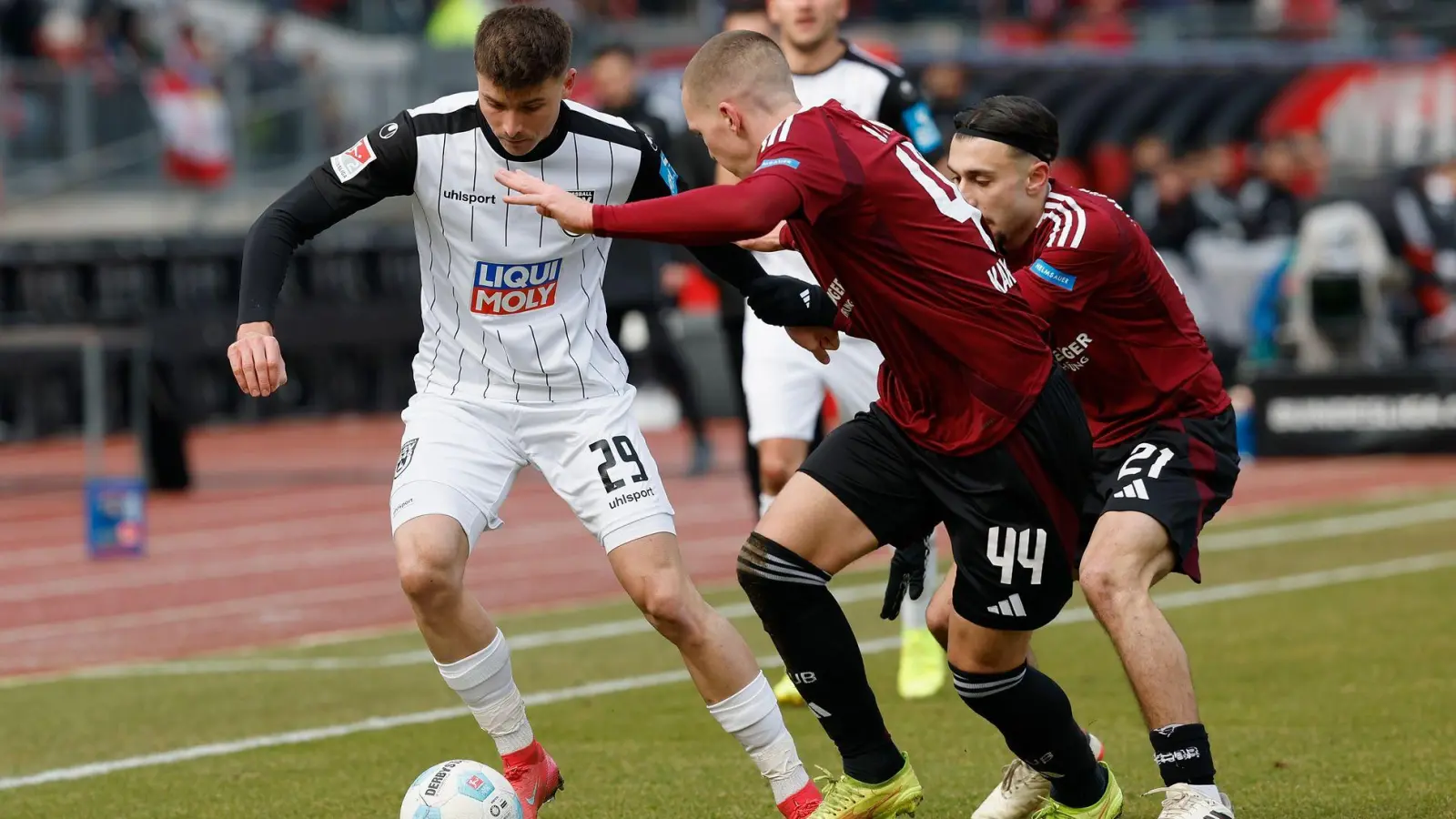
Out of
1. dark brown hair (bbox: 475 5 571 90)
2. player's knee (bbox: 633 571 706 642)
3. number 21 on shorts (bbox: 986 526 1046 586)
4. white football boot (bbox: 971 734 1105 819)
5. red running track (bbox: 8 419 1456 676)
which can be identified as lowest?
red running track (bbox: 8 419 1456 676)

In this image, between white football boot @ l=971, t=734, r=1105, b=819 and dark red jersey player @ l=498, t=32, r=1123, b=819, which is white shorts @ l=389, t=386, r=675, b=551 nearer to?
dark red jersey player @ l=498, t=32, r=1123, b=819

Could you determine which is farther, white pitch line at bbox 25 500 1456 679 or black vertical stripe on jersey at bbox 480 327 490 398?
white pitch line at bbox 25 500 1456 679

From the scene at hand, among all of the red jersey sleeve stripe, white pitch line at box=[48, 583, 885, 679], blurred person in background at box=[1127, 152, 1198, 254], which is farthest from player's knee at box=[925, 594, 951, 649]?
blurred person in background at box=[1127, 152, 1198, 254]

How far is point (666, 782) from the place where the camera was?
22.4ft

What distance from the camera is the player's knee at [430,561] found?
5.88 m

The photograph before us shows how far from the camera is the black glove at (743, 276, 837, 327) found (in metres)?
6.05

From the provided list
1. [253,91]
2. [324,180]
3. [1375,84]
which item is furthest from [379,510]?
[1375,84]

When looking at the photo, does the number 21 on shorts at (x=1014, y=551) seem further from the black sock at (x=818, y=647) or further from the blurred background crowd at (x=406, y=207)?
the blurred background crowd at (x=406, y=207)

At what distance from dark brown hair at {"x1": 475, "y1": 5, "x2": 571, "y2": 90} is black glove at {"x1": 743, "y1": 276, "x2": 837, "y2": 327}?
82 cm

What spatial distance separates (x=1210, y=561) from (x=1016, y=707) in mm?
6570

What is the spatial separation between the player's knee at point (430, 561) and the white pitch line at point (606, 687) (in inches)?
77.5

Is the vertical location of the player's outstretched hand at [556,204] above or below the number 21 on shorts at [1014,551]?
above

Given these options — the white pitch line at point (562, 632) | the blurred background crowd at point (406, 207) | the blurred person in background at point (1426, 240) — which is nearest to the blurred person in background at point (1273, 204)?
the blurred background crowd at point (406, 207)

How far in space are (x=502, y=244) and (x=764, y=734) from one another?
5.10 feet
